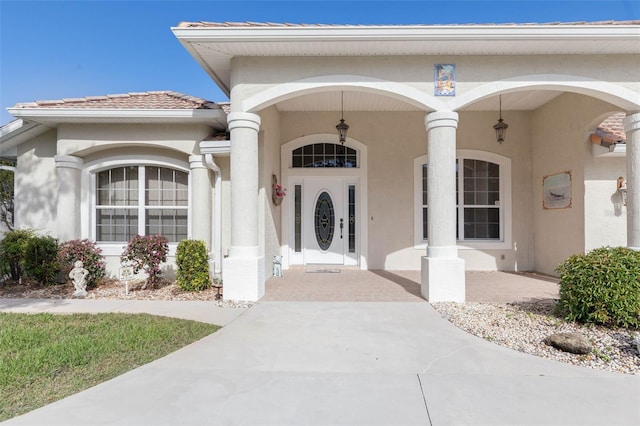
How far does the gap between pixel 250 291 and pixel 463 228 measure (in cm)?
629

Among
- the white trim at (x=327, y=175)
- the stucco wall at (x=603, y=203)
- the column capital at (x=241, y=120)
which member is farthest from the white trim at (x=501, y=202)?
the column capital at (x=241, y=120)

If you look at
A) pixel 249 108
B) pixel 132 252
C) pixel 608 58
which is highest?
pixel 608 58

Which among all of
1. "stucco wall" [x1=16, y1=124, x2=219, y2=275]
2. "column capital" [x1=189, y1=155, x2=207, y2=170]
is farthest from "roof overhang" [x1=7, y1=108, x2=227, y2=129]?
"column capital" [x1=189, y1=155, x2=207, y2=170]

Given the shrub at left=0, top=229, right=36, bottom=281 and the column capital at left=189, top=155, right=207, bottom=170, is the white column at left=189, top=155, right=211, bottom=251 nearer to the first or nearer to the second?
the column capital at left=189, top=155, right=207, bottom=170

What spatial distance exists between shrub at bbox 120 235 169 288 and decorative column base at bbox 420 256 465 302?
527 centimetres

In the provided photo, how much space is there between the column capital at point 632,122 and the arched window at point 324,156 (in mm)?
5704

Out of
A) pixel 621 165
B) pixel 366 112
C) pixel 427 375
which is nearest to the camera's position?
pixel 427 375

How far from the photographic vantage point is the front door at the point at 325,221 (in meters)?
9.73

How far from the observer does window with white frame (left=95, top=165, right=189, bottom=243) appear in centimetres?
832

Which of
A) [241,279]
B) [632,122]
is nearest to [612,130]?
[632,122]

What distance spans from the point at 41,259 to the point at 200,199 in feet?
11.3

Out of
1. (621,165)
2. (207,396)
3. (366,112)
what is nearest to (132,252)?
(207,396)

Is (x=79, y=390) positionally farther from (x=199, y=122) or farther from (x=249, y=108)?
(x=199, y=122)

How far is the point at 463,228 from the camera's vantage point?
9.66 m
